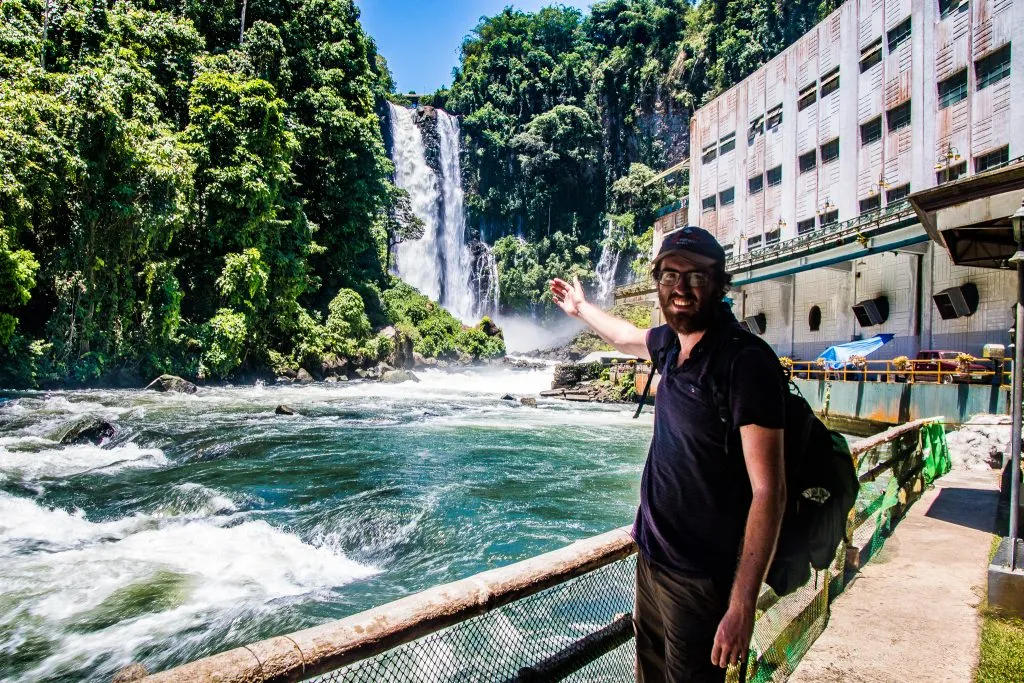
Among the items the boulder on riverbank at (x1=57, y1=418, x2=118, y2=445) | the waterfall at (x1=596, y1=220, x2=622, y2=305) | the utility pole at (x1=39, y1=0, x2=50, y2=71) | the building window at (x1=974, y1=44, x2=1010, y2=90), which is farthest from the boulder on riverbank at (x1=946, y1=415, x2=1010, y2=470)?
the waterfall at (x1=596, y1=220, x2=622, y2=305)

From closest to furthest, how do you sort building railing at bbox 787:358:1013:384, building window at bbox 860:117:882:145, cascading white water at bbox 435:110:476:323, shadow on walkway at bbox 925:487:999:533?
shadow on walkway at bbox 925:487:999:533, building railing at bbox 787:358:1013:384, building window at bbox 860:117:882:145, cascading white water at bbox 435:110:476:323

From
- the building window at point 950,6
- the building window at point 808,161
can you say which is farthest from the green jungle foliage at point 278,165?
the building window at point 950,6

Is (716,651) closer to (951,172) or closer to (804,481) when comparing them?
(804,481)

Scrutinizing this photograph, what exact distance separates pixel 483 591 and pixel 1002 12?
23.7m

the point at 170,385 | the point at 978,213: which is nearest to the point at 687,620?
the point at 978,213

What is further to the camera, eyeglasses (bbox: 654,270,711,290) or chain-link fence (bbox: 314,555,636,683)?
chain-link fence (bbox: 314,555,636,683)

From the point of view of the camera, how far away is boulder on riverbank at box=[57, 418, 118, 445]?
11.8 meters

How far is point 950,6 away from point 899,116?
348 cm

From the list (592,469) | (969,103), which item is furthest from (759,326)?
(592,469)

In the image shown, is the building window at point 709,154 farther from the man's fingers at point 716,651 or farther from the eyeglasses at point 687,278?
the man's fingers at point 716,651

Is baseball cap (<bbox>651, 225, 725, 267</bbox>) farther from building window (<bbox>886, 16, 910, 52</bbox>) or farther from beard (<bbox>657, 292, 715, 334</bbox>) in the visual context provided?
building window (<bbox>886, 16, 910, 52</bbox>)

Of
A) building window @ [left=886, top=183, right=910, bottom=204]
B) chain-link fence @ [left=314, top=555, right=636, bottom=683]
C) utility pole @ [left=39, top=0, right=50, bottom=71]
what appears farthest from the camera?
building window @ [left=886, top=183, right=910, bottom=204]

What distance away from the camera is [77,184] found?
18.3 metres

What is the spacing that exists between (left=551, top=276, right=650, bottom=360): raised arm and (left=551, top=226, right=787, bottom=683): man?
374 millimetres
